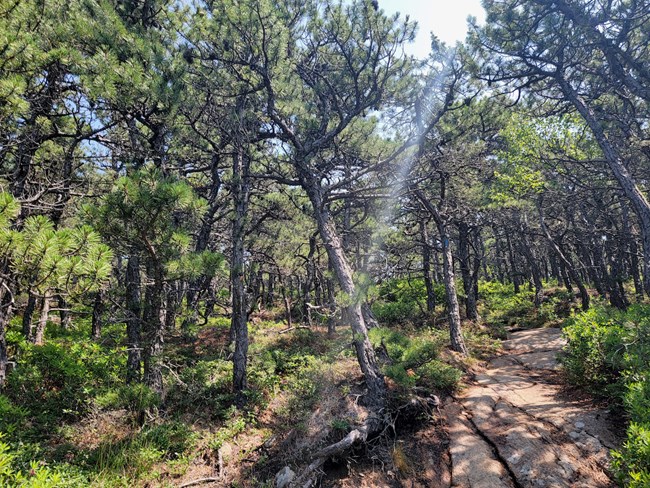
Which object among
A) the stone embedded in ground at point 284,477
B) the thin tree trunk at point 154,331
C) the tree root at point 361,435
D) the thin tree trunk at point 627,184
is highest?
the thin tree trunk at point 627,184

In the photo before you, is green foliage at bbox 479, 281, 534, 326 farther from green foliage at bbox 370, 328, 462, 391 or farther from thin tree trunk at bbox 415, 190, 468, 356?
green foliage at bbox 370, 328, 462, 391

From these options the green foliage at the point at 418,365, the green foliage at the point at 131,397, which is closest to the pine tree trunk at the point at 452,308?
the green foliage at the point at 418,365

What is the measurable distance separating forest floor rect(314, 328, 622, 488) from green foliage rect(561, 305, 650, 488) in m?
0.48

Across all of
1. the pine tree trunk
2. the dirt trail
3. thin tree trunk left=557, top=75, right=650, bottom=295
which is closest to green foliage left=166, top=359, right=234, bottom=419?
the dirt trail

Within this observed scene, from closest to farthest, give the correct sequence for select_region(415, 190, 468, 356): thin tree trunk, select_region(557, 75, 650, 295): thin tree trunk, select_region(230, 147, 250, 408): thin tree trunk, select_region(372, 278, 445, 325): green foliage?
select_region(230, 147, 250, 408): thin tree trunk < select_region(557, 75, 650, 295): thin tree trunk < select_region(415, 190, 468, 356): thin tree trunk < select_region(372, 278, 445, 325): green foliage

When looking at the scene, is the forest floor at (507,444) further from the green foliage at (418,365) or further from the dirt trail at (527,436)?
the green foliage at (418,365)

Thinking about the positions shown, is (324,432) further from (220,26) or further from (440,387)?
(220,26)

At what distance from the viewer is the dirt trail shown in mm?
4527

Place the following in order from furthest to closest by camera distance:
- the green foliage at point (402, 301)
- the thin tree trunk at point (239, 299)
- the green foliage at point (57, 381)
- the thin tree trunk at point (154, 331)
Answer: the green foliage at point (402, 301) → the thin tree trunk at point (239, 299) → the green foliage at point (57, 381) → the thin tree trunk at point (154, 331)

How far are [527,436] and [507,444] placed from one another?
43 cm

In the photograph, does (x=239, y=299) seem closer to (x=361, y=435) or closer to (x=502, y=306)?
(x=361, y=435)

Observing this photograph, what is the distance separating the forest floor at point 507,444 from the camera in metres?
4.59

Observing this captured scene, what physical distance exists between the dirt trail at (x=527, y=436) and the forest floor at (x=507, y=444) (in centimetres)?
1

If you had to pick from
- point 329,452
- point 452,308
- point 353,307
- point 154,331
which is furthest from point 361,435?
point 452,308
